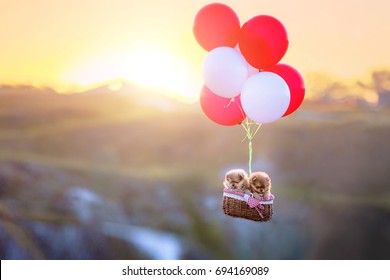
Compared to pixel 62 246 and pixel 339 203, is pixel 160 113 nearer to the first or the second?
pixel 62 246

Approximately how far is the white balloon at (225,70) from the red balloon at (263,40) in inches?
2.4

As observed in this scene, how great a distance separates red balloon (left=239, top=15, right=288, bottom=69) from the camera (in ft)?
8.48

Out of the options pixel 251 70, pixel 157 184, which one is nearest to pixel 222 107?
pixel 251 70

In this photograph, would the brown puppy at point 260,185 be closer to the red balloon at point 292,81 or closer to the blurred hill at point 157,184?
the red balloon at point 292,81

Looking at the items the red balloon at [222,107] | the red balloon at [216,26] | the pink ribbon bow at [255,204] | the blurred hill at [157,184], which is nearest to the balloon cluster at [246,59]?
the red balloon at [216,26]

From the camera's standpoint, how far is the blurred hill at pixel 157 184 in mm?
3814

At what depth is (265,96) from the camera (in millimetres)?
2586

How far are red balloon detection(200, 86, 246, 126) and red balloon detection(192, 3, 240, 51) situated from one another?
28 cm

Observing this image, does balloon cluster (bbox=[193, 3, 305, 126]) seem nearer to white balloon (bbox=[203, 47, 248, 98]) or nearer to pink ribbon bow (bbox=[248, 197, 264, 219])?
white balloon (bbox=[203, 47, 248, 98])

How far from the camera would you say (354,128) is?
3975 millimetres

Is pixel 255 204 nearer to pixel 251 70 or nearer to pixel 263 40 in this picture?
pixel 251 70

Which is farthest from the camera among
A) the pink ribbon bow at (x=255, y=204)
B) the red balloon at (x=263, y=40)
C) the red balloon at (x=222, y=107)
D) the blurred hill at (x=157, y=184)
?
the blurred hill at (x=157, y=184)

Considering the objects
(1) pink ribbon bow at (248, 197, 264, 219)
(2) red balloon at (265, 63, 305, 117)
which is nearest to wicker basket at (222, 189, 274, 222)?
(1) pink ribbon bow at (248, 197, 264, 219)
